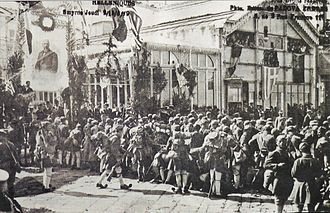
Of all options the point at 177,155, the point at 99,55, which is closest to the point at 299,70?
the point at 177,155

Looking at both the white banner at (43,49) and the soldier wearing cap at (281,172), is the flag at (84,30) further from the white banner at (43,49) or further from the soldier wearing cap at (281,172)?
the soldier wearing cap at (281,172)

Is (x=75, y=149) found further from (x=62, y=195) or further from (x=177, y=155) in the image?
(x=177, y=155)

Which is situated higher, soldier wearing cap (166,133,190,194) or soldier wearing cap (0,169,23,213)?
soldier wearing cap (166,133,190,194)

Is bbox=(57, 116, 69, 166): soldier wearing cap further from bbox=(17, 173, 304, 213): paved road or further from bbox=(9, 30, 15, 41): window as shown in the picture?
bbox=(9, 30, 15, 41): window

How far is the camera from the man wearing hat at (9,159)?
3.44 metres

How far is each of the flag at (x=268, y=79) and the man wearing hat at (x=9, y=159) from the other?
1.78 metres

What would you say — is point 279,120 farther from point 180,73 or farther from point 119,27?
point 119,27

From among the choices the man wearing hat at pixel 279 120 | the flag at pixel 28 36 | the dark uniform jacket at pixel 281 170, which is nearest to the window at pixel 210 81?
the man wearing hat at pixel 279 120

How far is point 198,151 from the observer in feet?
11.1

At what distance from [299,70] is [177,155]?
1039mm

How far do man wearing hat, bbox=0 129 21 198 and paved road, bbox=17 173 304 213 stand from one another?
0.14 metres

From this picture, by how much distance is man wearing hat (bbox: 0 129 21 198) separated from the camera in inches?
135

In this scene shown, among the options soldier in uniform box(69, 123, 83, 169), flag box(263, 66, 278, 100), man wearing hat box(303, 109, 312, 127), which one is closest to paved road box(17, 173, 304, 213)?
soldier in uniform box(69, 123, 83, 169)

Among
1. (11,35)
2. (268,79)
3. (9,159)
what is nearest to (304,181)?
(268,79)
